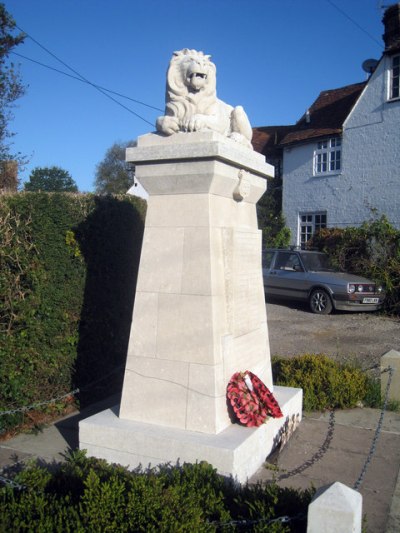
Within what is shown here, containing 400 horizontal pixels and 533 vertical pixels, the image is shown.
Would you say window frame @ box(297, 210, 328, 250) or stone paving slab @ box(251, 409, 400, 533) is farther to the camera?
window frame @ box(297, 210, 328, 250)

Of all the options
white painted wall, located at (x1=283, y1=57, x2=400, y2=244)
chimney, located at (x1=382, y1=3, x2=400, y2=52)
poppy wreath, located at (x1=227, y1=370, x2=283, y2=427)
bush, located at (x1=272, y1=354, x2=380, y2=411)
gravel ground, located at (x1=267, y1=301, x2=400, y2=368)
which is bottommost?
gravel ground, located at (x1=267, y1=301, x2=400, y2=368)

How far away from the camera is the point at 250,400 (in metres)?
4.10

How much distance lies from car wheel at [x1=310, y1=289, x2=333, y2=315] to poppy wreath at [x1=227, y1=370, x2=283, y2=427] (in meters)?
9.41

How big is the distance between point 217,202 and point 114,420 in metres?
1.99

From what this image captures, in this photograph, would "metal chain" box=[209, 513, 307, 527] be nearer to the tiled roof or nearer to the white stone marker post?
the white stone marker post

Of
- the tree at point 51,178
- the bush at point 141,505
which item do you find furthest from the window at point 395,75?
the tree at point 51,178

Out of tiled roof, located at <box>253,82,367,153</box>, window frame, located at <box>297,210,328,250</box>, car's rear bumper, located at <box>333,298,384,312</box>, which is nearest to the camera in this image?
car's rear bumper, located at <box>333,298,384,312</box>

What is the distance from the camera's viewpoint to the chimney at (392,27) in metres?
17.4

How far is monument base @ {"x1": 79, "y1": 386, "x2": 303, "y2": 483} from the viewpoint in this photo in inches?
143

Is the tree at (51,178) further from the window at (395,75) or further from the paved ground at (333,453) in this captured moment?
the paved ground at (333,453)

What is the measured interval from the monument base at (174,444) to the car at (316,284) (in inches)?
365

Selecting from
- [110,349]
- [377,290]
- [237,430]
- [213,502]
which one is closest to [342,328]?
[377,290]

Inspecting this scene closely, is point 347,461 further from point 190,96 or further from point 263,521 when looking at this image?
point 190,96

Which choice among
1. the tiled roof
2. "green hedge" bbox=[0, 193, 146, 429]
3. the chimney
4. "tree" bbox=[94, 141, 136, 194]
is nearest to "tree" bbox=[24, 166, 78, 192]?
"tree" bbox=[94, 141, 136, 194]
